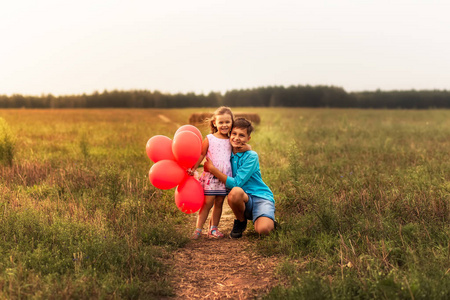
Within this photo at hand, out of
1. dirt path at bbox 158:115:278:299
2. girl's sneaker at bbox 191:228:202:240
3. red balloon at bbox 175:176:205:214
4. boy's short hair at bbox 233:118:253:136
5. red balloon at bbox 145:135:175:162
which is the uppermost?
boy's short hair at bbox 233:118:253:136

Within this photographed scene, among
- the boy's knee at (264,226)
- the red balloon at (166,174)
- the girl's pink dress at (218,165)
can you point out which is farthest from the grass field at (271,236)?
the girl's pink dress at (218,165)

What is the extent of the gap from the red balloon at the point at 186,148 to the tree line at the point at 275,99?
50.7 meters

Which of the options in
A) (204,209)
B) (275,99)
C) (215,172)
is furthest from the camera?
(275,99)

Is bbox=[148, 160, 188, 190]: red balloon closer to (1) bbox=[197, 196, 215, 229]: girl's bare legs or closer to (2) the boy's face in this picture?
(1) bbox=[197, 196, 215, 229]: girl's bare legs

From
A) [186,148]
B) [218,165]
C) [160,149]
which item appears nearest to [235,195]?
[218,165]

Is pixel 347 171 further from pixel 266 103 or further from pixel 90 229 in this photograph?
pixel 266 103

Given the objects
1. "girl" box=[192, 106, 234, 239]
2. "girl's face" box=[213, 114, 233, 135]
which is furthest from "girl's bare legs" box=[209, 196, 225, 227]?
"girl's face" box=[213, 114, 233, 135]

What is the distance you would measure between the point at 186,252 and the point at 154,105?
57894mm

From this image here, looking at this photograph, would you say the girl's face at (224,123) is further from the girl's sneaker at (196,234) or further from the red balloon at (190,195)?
the girl's sneaker at (196,234)

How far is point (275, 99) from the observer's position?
2354 inches

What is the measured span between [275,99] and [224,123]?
181ft

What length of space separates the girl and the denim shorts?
37cm

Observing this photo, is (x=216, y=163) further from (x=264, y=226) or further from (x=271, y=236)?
(x=271, y=236)

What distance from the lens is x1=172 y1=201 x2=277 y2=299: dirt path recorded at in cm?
394
